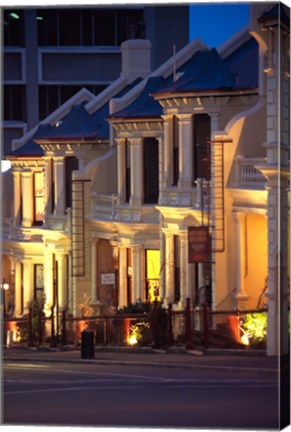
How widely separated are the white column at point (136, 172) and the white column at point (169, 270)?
1.75 metres

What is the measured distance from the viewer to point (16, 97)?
20.9 m

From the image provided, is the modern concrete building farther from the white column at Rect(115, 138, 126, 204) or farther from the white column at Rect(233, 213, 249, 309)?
the white column at Rect(233, 213, 249, 309)

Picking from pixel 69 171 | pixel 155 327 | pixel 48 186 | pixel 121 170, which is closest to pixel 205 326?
pixel 155 327

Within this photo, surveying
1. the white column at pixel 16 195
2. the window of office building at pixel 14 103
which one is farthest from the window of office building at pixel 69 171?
the window of office building at pixel 14 103

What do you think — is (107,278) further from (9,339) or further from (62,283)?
(9,339)

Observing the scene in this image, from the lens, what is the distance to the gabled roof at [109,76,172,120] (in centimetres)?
2652

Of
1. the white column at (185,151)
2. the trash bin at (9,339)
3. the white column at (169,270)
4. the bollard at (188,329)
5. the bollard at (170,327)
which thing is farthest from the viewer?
the white column at (185,151)

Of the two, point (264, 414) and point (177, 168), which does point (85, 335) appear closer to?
point (264, 414)

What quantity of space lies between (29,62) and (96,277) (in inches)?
109

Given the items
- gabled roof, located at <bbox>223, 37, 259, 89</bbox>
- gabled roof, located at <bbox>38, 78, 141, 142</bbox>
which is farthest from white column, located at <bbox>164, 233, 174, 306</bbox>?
gabled roof, located at <bbox>223, 37, 259, 89</bbox>

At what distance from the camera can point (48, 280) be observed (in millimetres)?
21828

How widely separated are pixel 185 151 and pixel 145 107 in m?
2.01

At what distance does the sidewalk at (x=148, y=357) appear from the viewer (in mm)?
19406

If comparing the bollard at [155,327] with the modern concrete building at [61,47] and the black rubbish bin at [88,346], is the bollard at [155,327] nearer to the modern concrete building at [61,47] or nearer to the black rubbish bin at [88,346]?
the black rubbish bin at [88,346]
